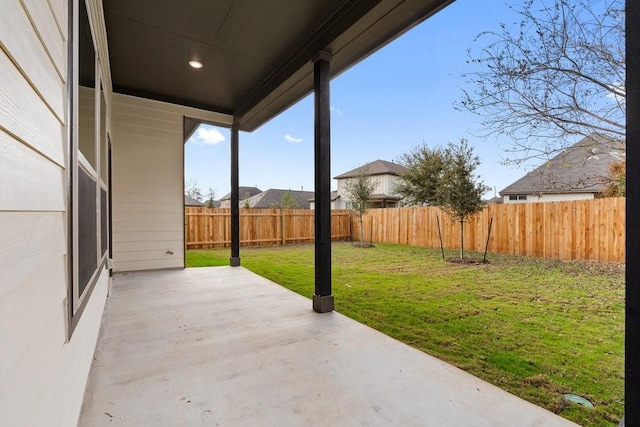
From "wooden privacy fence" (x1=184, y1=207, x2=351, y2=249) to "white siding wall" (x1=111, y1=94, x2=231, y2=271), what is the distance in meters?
4.40

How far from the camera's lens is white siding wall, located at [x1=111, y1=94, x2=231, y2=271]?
16.3 feet

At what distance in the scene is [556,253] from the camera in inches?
272

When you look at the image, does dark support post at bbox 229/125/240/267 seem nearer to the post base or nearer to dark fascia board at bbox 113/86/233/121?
dark fascia board at bbox 113/86/233/121

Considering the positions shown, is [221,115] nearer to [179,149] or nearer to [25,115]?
[179,149]

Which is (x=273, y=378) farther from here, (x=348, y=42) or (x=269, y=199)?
(x=269, y=199)

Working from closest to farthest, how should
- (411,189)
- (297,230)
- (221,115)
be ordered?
(221,115) → (297,230) → (411,189)

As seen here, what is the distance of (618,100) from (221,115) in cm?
558

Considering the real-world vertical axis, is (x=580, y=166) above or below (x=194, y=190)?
below

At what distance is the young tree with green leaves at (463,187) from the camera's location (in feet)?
24.4

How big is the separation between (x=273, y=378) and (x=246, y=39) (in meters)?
3.40

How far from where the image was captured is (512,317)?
10.7ft

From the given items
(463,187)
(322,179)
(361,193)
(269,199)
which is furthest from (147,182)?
(269,199)

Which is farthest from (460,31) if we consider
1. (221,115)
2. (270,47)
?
(221,115)

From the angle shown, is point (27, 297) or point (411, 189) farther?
point (411, 189)
